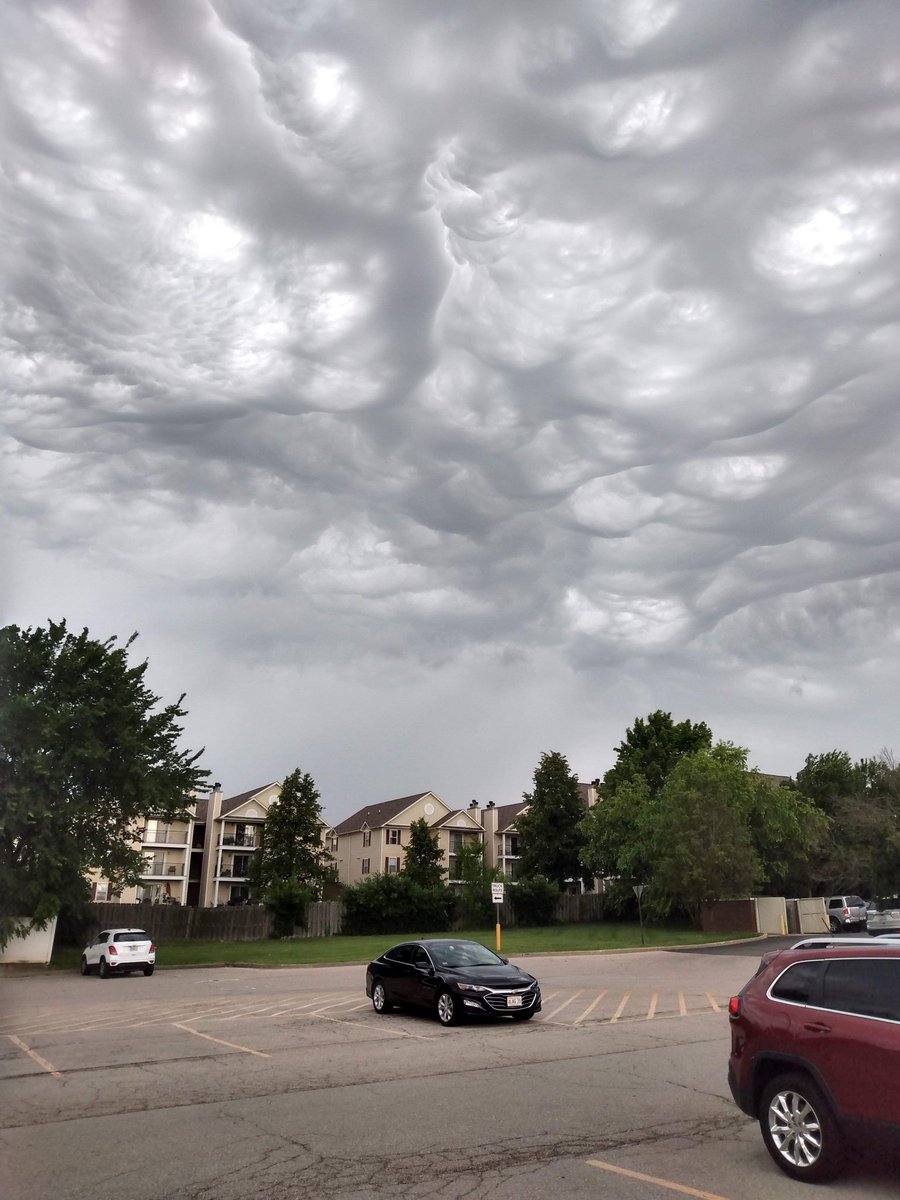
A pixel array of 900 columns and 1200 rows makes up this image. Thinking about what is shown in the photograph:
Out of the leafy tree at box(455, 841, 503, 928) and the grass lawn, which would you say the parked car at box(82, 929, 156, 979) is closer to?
the grass lawn

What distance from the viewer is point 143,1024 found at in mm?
16312

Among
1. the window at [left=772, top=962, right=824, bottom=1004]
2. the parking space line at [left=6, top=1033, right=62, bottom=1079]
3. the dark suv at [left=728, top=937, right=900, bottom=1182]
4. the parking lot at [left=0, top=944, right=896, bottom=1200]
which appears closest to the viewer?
the dark suv at [left=728, top=937, right=900, bottom=1182]

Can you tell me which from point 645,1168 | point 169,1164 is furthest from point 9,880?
point 645,1168

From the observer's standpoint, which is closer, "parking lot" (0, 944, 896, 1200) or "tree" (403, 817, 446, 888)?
"parking lot" (0, 944, 896, 1200)

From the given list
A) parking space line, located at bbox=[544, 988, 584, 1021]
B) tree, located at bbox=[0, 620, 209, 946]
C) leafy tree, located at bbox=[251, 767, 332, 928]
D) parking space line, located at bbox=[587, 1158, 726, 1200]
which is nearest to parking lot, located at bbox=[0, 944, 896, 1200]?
parking space line, located at bbox=[587, 1158, 726, 1200]

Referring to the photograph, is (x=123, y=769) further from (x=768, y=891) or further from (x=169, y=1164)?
(x=768, y=891)

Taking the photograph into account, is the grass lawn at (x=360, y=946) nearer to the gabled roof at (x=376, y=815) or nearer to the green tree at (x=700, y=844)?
the green tree at (x=700, y=844)

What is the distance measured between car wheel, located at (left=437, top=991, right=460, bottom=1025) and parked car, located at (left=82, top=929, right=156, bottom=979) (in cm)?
1762

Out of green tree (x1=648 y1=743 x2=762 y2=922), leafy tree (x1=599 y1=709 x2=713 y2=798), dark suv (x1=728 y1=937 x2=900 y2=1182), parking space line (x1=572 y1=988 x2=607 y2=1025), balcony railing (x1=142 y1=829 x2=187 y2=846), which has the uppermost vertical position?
leafy tree (x1=599 y1=709 x2=713 y2=798)

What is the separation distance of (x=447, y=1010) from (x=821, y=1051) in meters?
9.95

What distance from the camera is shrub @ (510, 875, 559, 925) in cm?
5468

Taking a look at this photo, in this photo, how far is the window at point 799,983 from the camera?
22.1ft

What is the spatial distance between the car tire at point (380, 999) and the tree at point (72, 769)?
60.2 ft

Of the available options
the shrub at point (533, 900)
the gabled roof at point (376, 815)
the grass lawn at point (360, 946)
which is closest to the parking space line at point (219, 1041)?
the grass lawn at point (360, 946)
